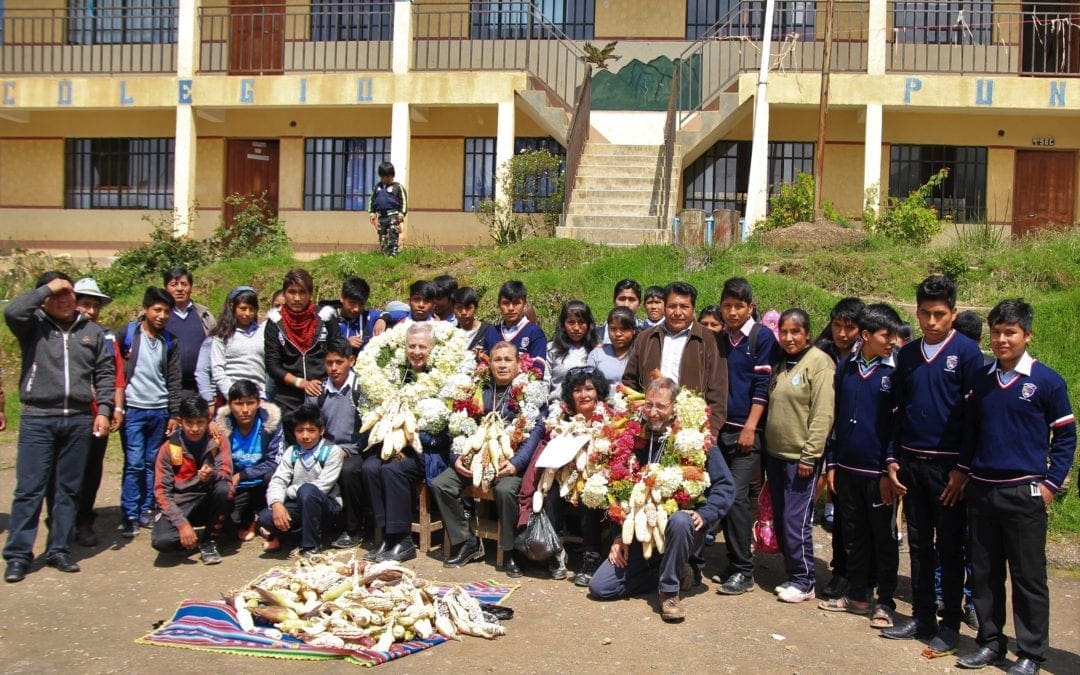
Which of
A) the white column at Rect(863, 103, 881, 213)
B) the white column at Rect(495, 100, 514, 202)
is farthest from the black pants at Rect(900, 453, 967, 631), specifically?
the white column at Rect(495, 100, 514, 202)

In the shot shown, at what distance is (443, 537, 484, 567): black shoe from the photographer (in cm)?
688

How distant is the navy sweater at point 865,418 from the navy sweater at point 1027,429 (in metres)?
0.70

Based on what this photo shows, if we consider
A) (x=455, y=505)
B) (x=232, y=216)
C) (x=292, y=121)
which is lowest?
(x=455, y=505)

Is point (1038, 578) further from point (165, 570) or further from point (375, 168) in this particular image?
point (375, 168)

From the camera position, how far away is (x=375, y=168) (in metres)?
19.5

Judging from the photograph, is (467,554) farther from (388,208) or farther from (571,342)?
(388,208)

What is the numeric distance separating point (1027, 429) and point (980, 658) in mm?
1219

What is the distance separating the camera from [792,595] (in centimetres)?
616

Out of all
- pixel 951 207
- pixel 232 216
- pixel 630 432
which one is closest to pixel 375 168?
pixel 232 216

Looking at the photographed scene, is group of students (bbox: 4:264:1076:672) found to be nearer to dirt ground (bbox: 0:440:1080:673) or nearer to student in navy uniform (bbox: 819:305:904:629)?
student in navy uniform (bbox: 819:305:904:629)

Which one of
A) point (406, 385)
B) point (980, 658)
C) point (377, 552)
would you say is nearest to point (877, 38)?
point (406, 385)

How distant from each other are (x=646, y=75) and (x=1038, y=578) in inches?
583

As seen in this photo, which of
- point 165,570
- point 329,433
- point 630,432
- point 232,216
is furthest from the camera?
point 232,216

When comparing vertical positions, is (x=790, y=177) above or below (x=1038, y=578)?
above
